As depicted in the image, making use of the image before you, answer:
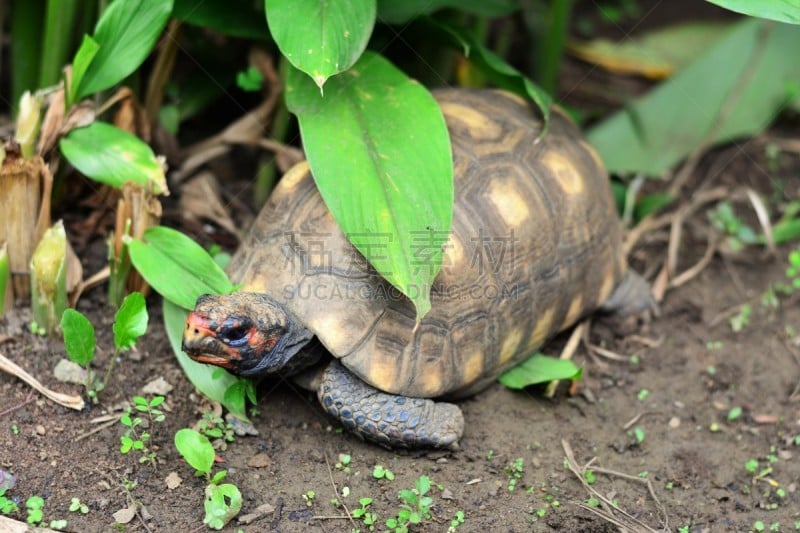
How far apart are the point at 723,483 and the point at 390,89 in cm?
172

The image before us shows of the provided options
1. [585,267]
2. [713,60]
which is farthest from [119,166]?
[713,60]

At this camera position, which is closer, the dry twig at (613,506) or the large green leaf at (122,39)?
the dry twig at (613,506)

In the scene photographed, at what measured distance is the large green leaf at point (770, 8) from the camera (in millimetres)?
2602

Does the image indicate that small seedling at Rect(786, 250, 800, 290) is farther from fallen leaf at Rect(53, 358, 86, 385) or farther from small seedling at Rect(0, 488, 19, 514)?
small seedling at Rect(0, 488, 19, 514)

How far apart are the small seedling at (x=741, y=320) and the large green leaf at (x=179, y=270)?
2.08m

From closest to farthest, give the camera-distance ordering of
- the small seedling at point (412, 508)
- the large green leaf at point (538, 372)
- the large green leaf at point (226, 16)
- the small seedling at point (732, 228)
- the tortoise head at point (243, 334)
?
the small seedling at point (412, 508) < the tortoise head at point (243, 334) < the large green leaf at point (538, 372) < the large green leaf at point (226, 16) < the small seedling at point (732, 228)

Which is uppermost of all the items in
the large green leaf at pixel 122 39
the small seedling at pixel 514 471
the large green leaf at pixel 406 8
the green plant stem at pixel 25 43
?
the large green leaf at pixel 406 8

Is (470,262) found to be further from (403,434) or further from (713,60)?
(713,60)

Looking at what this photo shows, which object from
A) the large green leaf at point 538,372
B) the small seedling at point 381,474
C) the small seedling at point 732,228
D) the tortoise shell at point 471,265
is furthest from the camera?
the small seedling at point 732,228

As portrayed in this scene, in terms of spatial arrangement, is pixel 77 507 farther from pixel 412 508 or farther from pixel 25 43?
pixel 25 43

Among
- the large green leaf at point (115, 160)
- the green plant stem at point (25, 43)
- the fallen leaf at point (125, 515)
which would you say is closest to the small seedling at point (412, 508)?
the fallen leaf at point (125, 515)

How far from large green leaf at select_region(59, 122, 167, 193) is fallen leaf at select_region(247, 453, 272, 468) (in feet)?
3.23

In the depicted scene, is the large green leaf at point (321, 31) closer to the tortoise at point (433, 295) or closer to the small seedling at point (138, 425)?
the tortoise at point (433, 295)

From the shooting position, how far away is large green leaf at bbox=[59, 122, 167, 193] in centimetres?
309
